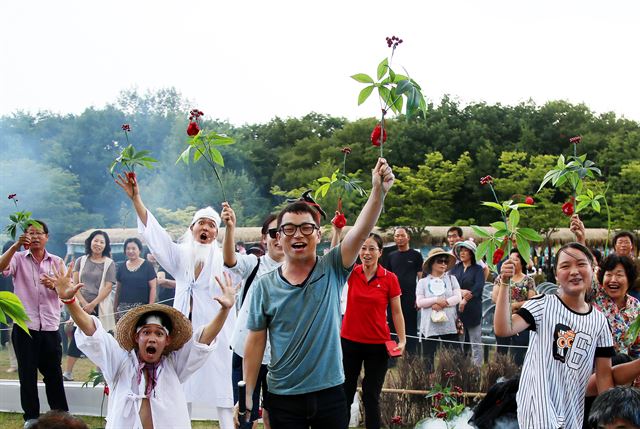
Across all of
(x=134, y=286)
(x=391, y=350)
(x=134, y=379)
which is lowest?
(x=391, y=350)

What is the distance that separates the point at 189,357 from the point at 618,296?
8.90ft

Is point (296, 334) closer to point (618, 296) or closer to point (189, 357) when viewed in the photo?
point (189, 357)

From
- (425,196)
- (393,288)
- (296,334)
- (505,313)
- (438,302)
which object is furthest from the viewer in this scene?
(425,196)

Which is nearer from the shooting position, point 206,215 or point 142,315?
point 142,315

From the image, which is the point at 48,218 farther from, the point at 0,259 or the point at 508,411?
the point at 508,411

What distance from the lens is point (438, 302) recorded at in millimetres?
8273

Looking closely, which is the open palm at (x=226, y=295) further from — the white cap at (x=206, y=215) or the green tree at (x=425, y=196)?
the green tree at (x=425, y=196)

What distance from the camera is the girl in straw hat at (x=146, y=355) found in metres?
3.89

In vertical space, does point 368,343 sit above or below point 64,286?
below

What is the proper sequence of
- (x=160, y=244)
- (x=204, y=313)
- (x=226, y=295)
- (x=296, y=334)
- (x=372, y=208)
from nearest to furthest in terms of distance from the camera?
(x=372, y=208)
(x=296, y=334)
(x=226, y=295)
(x=160, y=244)
(x=204, y=313)

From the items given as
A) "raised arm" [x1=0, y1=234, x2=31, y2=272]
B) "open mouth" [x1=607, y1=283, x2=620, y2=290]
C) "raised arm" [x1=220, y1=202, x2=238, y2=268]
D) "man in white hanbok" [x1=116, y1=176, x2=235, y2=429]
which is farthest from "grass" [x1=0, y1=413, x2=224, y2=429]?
"open mouth" [x1=607, y1=283, x2=620, y2=290]

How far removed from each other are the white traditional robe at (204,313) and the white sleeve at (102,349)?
5.28 ft

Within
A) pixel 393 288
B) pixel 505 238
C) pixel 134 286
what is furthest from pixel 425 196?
pixel 505 238

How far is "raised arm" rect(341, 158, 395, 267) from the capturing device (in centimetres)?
331
